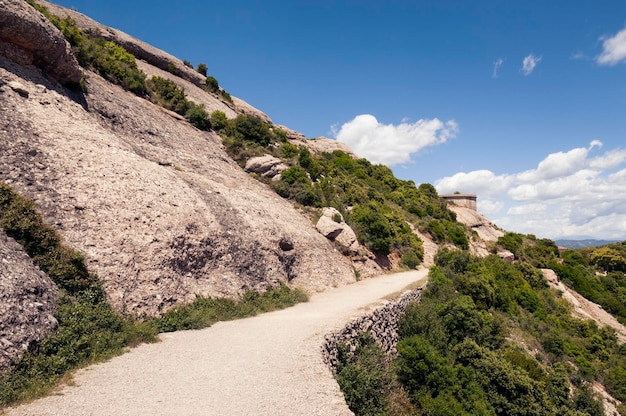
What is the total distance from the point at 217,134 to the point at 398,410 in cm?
2500

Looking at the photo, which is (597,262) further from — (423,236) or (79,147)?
(79,147)

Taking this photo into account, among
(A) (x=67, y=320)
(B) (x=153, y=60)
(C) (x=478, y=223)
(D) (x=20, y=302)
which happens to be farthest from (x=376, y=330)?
(C) (x=478, y=223)

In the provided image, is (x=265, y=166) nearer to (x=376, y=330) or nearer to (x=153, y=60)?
(x=376, y=330)

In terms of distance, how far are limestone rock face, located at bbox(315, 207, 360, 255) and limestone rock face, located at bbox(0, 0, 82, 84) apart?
1608 centimetres

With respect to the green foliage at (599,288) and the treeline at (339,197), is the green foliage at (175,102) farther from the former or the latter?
the green foliage at (599,288)

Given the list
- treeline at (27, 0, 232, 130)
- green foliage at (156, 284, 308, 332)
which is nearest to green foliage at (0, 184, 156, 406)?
green foliage at (156, 284, 308, 332)

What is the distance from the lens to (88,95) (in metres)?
19.5

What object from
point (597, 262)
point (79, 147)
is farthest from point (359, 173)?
point (597, 262)

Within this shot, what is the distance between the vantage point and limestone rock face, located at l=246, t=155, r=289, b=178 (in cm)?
2716

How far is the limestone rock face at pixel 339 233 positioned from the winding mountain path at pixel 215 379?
12.5 meters

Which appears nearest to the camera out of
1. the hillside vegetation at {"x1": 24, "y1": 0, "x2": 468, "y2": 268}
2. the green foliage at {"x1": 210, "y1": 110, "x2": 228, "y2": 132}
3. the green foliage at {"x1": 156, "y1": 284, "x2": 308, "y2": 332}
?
the green foliage at {"x1": 156, "y1": 284, "x2": 308, "y2": 332}

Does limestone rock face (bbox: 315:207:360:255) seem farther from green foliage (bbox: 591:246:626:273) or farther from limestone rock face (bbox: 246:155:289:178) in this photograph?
green foliage (bbox: 591:246:626:273)

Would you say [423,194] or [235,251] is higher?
[423,194]

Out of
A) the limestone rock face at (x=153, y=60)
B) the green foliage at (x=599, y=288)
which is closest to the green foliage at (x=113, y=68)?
the limestone rock face at (x=153, y=60)
